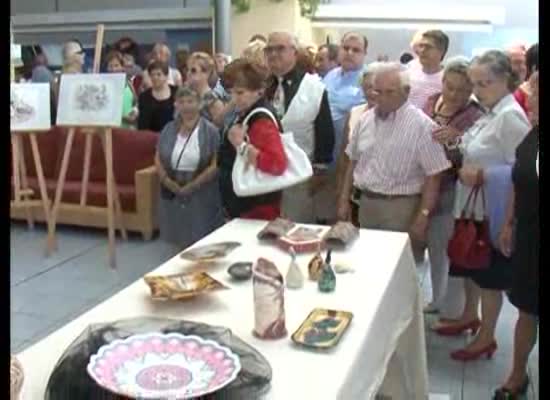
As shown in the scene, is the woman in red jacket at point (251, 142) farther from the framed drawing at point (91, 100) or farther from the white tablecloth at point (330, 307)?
the framed drawing at point (91, 100)

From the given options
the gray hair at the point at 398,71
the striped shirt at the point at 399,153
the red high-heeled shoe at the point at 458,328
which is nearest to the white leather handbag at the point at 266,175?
the striped shirt at the point at 399,153

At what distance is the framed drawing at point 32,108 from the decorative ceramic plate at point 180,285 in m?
3.89

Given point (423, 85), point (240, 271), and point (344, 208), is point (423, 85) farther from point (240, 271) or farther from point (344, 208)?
point (240, 271)

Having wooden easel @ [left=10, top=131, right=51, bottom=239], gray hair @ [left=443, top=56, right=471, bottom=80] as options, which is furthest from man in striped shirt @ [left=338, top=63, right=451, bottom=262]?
wooden easel @ [left=10, top=131, right=51, bottom=239]

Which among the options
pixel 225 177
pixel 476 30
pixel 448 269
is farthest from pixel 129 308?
pixel 476 30

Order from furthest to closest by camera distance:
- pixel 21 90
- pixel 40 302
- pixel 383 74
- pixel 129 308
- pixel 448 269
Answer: pixel 21 90 < pixel 40 302 < pixel 448 269 < pixel 383 74 < pixel 129 308

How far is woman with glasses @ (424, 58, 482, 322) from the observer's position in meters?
3.29

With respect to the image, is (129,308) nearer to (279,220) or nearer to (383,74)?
(279,220)

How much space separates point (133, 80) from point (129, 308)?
17.3 ft

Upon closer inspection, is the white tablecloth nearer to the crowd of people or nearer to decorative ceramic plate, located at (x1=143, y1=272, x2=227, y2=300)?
decorative ceramic plate, located at (x1=143, y1=272, x2=227, y2=300)

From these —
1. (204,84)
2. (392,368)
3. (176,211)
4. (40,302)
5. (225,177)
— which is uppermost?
(204,84)

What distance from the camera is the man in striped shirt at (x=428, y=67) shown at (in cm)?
396

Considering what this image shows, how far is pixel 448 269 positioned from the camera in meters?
3.45

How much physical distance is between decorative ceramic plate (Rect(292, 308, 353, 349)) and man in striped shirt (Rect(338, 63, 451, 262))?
1.45 metres
